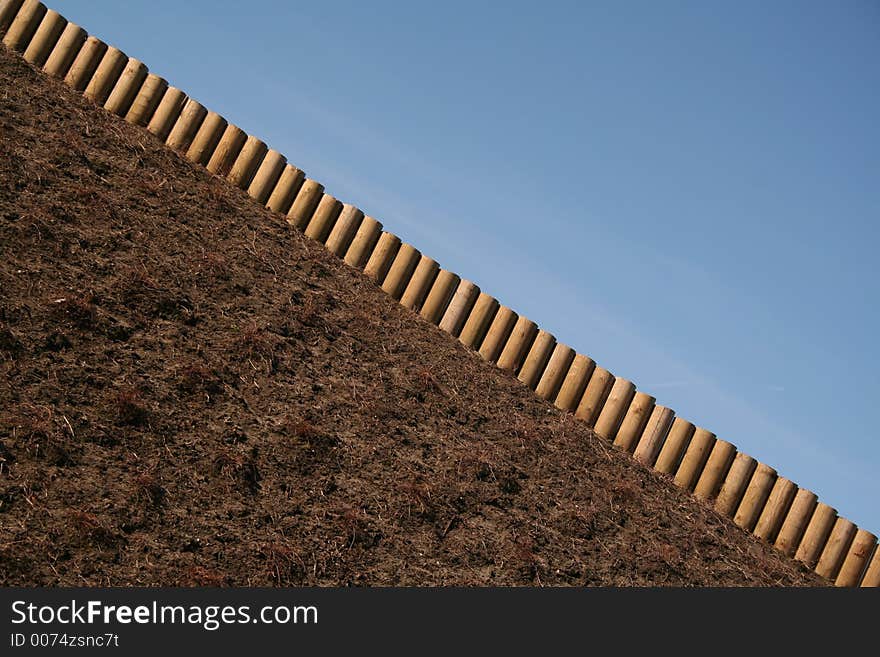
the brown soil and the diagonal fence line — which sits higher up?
the diagonal fence line

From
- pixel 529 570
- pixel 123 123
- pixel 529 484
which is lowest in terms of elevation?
pixel 529 570

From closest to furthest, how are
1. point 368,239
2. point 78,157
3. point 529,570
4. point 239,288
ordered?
point 529,570
point 239,288
point 78,157
point 368,239

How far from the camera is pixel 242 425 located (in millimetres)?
9547

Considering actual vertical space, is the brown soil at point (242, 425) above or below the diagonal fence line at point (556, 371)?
below

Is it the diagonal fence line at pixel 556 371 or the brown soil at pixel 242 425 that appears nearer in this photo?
the brown soil at pixel 242 425

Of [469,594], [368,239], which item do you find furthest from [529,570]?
[368,239]

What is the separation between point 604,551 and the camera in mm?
10219

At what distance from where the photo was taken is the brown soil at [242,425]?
8.36 m

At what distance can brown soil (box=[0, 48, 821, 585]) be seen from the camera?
27.4 feet

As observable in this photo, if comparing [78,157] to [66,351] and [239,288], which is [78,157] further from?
[66,351]

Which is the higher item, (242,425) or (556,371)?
(556,371)

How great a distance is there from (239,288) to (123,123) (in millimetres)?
3782

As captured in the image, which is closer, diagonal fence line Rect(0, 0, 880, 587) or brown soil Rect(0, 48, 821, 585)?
brown soil Rect(0, 48, 821, 585)

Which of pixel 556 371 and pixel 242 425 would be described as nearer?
pixel 242 425
